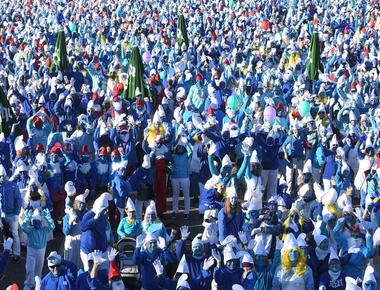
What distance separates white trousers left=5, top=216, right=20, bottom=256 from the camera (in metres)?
11.9

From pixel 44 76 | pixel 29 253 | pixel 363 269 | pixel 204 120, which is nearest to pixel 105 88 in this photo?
pixel 44 76

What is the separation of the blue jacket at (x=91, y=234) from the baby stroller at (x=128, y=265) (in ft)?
0.74

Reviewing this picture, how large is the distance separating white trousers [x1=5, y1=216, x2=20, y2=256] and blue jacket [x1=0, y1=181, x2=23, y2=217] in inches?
3.4

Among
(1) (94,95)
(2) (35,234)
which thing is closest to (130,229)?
(2) (35,234)

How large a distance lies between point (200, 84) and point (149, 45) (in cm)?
637

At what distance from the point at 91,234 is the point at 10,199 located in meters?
1.64

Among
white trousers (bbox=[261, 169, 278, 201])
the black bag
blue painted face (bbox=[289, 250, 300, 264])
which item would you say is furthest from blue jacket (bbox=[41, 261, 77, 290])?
white trousers (bbox=[261, 169, 278, 201])

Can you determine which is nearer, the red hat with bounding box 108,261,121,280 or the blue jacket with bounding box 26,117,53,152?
the red hat with bounding box 108,261,121,280

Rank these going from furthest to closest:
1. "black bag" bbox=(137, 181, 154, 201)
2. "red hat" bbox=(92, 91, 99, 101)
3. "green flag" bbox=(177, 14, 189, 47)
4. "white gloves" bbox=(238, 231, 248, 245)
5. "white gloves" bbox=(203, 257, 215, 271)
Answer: "green flag" bbox=(177, 14, 189, 47) < "red hat" bbox=(92, 91, 99, 101) < "black bag" bbox=(137, 181, 154, 201) < "white gloves" bbox=(238, 231, 248, 245) < "white gloves" bbox=(203, 257, 215, 271)

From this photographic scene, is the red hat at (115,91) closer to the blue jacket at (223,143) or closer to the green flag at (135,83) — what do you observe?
the green flag at (135,83)

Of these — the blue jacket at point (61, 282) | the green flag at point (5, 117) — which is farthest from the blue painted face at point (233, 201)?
the green flag at point (5, 117)

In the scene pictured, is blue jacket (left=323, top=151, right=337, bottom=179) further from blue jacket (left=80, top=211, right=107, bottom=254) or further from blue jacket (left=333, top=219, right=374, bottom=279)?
blue jacket (left=80, top=211, right=107, bottom=254)

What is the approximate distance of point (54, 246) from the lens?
504 inches

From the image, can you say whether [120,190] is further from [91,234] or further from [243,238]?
[243,238]
